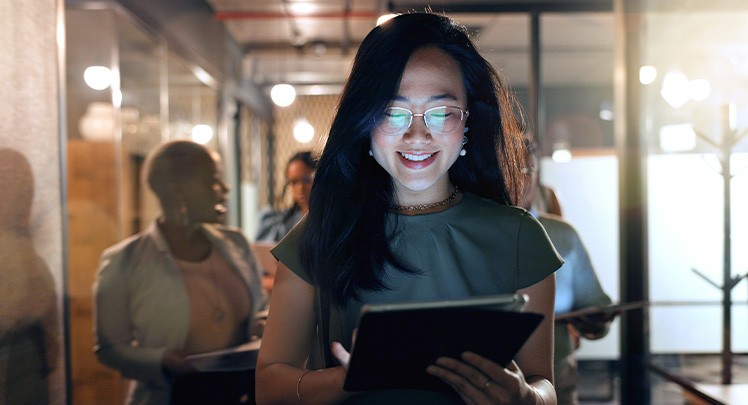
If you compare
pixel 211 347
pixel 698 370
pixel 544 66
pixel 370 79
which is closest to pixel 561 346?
pixel 698 370

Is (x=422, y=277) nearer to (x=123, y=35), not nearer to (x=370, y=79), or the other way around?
(x=370, y=79)

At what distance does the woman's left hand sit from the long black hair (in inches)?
11.6


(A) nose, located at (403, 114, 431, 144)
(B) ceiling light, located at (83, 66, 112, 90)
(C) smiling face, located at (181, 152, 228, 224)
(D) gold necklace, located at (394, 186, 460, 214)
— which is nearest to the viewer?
(A) nose, located at (403, 114, 431, 144)

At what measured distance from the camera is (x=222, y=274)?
312cm

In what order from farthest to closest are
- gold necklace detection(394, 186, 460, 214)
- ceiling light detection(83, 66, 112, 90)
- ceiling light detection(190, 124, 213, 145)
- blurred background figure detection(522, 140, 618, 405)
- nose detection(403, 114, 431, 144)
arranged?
ceiling light detection(190, 124, 213, 145), ceiling light detection(83, 66, 112, 90), blurred background figure detection(522, 140, 618, 405), gold necklace detection(394, 186, 460, 214), nose detection(403, 114, 431, 144)

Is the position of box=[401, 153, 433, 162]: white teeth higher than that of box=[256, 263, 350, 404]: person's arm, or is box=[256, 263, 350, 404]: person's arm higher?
box=[401, 153, 433, 162]: white teeth

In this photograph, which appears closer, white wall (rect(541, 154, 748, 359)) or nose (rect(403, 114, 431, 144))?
nose (rect(403, 114, 431, 144))

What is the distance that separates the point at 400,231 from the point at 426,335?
393mm

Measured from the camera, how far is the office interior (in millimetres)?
2465

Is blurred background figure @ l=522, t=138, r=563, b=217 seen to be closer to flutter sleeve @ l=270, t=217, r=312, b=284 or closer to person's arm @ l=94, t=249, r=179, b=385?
person's arm @ l=94, t=249, r=179, b=385

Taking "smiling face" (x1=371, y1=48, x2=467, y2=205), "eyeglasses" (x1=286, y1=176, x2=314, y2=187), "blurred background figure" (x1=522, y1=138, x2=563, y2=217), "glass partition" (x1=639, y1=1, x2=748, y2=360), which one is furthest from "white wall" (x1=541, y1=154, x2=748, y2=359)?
"eyeglasses" (x1=286, y1=176, x2=314, y2=187)

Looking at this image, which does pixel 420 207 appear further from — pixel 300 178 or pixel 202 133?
pixel 202 133

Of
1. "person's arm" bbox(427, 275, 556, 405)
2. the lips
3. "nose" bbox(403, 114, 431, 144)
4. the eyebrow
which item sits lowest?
"person's arm" bbox(427, 275, 556, 405)

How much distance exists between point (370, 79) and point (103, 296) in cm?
174
